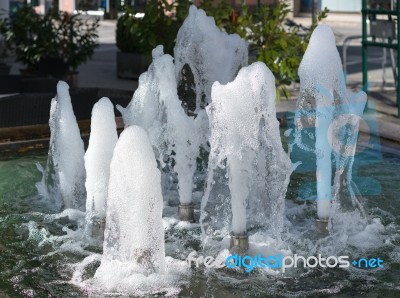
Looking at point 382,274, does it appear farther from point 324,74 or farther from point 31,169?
point 31,169

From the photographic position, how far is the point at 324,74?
27.3ft

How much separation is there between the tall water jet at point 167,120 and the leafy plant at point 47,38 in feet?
22.6

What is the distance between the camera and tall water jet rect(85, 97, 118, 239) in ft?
27.5

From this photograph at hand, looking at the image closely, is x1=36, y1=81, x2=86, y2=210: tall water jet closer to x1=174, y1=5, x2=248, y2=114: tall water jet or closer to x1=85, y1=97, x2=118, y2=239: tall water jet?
x1=85, y1=97, x2=118, y2=239: tall water jet

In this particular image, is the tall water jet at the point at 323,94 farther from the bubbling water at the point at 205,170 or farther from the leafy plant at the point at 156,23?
the leafy plant at the point at 156,23

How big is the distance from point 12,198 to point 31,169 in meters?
1.37

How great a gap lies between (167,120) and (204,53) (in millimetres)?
1812

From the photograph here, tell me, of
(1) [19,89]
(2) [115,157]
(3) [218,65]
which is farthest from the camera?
(1) [19,89]

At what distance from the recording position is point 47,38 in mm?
16609

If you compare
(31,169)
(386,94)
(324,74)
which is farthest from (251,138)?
(386,94)
